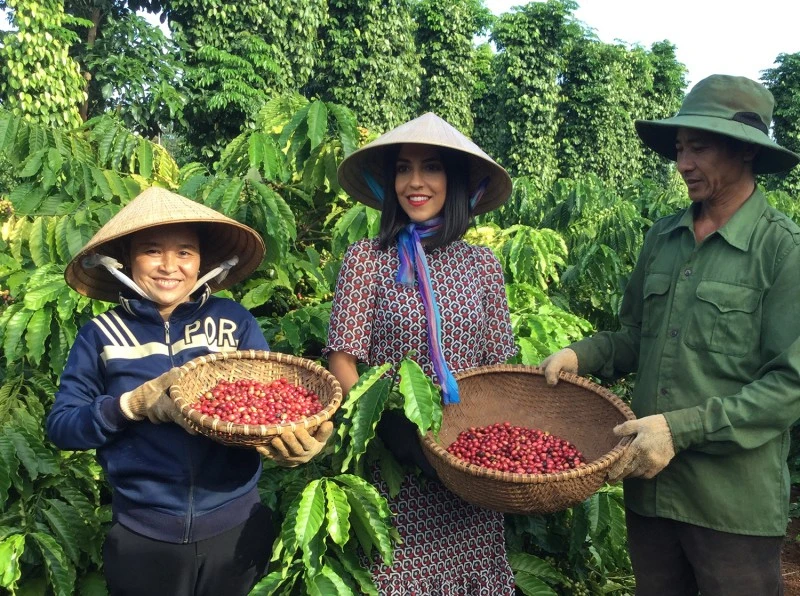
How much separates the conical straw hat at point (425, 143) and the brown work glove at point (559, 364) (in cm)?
48

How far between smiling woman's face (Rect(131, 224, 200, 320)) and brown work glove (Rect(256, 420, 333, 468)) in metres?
0.44

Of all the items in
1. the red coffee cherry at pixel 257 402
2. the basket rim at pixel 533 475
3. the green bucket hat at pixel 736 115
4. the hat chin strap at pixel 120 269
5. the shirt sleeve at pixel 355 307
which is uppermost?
the green bucket hat at pixel 736 115

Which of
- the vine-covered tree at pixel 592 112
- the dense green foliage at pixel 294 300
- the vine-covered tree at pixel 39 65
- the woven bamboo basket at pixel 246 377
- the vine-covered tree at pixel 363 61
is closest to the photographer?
the woven bamboo basket at pixel 246 377

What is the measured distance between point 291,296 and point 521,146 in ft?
56.6

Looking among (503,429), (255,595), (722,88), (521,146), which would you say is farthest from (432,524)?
(521,146)

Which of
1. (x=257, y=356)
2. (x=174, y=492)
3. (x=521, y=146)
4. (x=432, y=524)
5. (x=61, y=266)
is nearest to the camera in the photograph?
(x=174, y=492)

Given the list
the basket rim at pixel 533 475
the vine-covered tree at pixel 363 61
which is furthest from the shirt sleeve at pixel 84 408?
the vine-covered tree at pixel 363 61

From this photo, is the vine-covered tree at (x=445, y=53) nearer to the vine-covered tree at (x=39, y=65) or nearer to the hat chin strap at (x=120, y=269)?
the vine-covered tree at (x=39, y=65)

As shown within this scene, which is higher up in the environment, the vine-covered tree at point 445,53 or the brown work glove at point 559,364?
the vine-covered tree at point 445,53

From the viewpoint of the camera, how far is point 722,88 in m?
1.77

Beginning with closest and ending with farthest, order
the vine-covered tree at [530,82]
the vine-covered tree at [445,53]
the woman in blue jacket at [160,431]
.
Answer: the woman in blue jacket at [160,431] → the vine-covered tree at [530,82] → the vine-covered tree at [445,53]

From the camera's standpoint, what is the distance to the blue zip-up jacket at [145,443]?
5.12ft

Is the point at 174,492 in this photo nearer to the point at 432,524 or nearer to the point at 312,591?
the point at 312,591

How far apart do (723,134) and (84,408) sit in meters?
1.57
